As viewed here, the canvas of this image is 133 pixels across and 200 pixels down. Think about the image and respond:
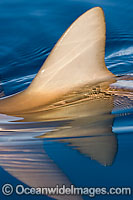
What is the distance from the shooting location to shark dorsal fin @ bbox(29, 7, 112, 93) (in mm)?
1893

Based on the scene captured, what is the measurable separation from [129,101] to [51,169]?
0.76m

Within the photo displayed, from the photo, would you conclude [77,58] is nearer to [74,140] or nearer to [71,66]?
[71,66]

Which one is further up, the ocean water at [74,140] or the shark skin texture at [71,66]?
the shark skin texture at [71,66]

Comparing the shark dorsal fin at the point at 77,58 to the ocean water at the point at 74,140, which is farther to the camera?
the shark dorsal fin at the point at 77,58

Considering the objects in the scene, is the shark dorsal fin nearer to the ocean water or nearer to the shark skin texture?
the shark skin texture

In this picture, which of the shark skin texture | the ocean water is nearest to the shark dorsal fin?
the shark skin texture

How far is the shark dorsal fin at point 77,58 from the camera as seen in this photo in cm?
189

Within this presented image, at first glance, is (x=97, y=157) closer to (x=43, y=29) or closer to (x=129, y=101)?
(x=129, y=101)

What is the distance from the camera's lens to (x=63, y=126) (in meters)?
1.77

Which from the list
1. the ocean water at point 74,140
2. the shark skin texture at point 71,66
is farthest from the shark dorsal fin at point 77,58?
the ocean water at point 74,140

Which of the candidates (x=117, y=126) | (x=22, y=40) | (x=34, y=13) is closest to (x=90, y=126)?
(x=117, y=126)

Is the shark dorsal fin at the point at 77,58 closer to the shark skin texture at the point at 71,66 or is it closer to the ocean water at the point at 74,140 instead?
the shark skin texture at the point at 71,66

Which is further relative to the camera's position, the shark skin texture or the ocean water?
the shark skin texture

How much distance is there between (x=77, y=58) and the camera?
6.46ft
